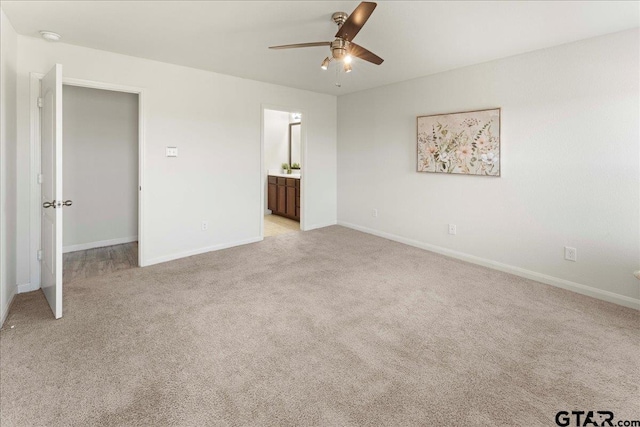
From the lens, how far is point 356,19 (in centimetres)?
210

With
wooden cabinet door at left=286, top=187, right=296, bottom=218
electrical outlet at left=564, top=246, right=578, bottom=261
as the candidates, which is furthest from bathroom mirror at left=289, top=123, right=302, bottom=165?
electrical outlet at left=564, top=246, right=578, bottom=261

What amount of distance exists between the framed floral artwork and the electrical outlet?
1049mm

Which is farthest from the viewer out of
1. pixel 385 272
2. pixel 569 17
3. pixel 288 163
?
pixel 288 163

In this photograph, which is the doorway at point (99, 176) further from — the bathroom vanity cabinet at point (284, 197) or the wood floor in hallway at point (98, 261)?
the bathroom vanity cabinet at point (284, 197)

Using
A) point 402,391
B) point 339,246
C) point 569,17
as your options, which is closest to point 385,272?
point 339,246

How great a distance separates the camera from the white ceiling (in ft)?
8.13

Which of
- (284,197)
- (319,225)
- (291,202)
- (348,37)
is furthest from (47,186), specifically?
(284,197)

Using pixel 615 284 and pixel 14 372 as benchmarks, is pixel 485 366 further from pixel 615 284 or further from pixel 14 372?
pixel 14 372

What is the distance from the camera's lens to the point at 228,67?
4.09m

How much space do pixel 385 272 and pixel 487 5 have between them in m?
2.62

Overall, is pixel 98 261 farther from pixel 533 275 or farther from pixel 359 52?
pixel 533 275

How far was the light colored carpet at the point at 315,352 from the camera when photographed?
171 centimetres

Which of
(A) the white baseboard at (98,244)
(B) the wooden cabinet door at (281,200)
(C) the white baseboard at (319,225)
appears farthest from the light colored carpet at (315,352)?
(B) the wooden cabinet door at (281,200)

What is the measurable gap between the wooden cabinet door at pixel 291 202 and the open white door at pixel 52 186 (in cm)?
391
